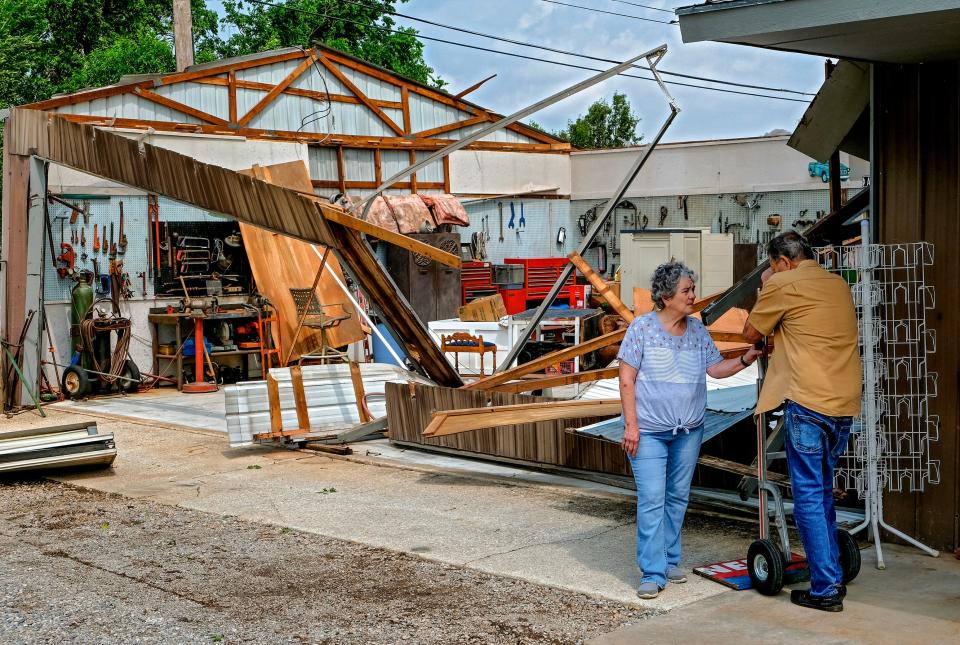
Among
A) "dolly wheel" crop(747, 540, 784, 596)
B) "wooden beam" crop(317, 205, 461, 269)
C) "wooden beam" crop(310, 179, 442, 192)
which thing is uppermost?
"wooden beam" crop(310, 179, 442, 192)

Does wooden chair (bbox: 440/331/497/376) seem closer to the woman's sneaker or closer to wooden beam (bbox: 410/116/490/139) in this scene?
the woman's sneaker

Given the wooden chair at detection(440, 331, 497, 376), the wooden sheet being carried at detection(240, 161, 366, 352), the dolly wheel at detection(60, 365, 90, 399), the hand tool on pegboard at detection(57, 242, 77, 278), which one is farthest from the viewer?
the wooden sheet being carried at detection(240, 161, 366, 352)

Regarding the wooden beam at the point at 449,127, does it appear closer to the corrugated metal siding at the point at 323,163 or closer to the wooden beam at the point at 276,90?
the corrugated metal siding at the point at 323,163

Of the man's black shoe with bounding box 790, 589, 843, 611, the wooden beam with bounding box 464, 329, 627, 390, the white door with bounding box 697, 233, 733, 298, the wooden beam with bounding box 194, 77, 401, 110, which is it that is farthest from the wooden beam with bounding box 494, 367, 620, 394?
the wooden beam with bounding box 194, 77, 401, 110

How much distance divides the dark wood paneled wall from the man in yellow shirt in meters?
1.00

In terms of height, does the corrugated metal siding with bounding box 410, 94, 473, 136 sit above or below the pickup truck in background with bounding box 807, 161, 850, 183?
above

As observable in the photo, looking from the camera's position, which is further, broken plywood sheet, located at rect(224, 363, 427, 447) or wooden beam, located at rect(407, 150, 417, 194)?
wooden beam, located at rect(407, 150, 417, 194)

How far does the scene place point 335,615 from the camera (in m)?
5.43

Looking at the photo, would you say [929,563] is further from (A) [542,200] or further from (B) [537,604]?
(A) [542,200]

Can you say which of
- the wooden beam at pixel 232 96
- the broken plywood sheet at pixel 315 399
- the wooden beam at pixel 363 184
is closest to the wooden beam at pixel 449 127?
the wooden beam at pixel 363 184

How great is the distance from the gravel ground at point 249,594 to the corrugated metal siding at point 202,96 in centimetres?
1218

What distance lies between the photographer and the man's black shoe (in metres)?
5.18

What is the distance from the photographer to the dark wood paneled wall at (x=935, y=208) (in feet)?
20.0

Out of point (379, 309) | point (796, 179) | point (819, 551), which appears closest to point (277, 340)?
point (379, 309)
